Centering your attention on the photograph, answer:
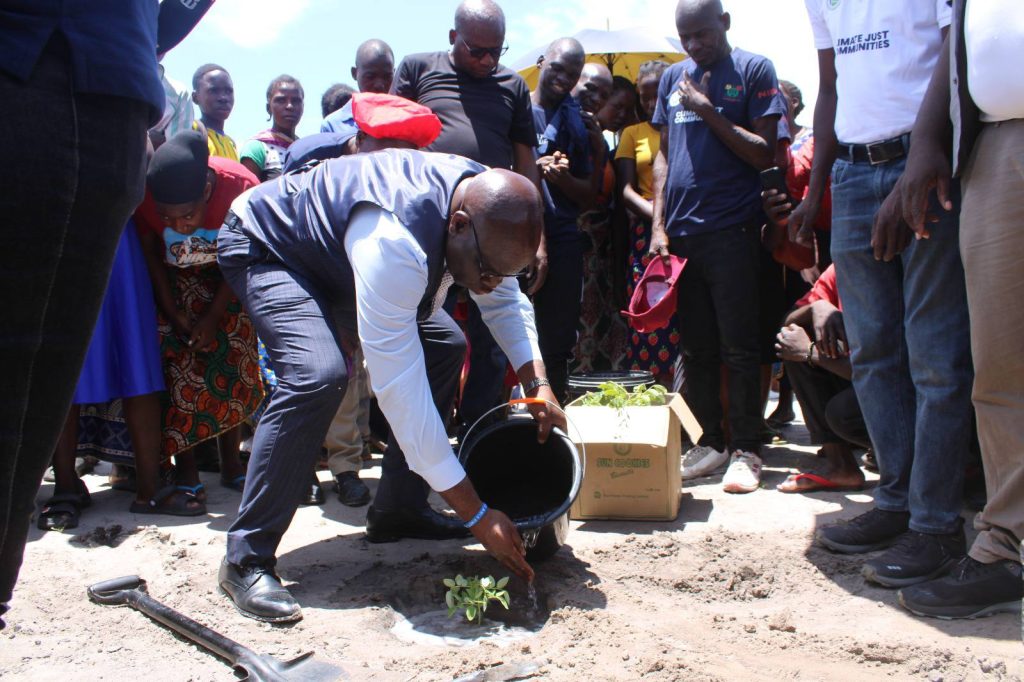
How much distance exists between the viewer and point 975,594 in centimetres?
255

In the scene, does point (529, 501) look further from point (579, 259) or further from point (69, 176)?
point (69, 176)

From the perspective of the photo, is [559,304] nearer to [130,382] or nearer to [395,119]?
[395,119]

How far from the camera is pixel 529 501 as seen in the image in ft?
10.7

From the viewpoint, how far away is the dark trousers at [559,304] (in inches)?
189

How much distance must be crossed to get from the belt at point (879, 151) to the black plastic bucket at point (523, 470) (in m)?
1.34

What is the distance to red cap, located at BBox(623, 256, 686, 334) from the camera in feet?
14.2

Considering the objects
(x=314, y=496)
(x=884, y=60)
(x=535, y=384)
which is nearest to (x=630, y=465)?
(x=535, y=384)

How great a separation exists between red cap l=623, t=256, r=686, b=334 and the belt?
→ 54.6 inches

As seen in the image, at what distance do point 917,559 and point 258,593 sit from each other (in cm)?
201

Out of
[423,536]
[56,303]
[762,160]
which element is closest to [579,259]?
[762,160]

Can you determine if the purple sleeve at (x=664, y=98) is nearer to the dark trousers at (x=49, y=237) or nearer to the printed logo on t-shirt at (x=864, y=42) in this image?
the printed logo on t-shirt at (x=864, y=42)

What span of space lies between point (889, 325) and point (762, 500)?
3.86ft

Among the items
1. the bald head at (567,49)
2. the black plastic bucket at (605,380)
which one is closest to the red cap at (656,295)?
the black plastic bucket at (605,380)

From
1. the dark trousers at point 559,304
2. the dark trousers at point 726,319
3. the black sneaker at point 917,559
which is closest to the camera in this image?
the black sneaker at point 917,559
